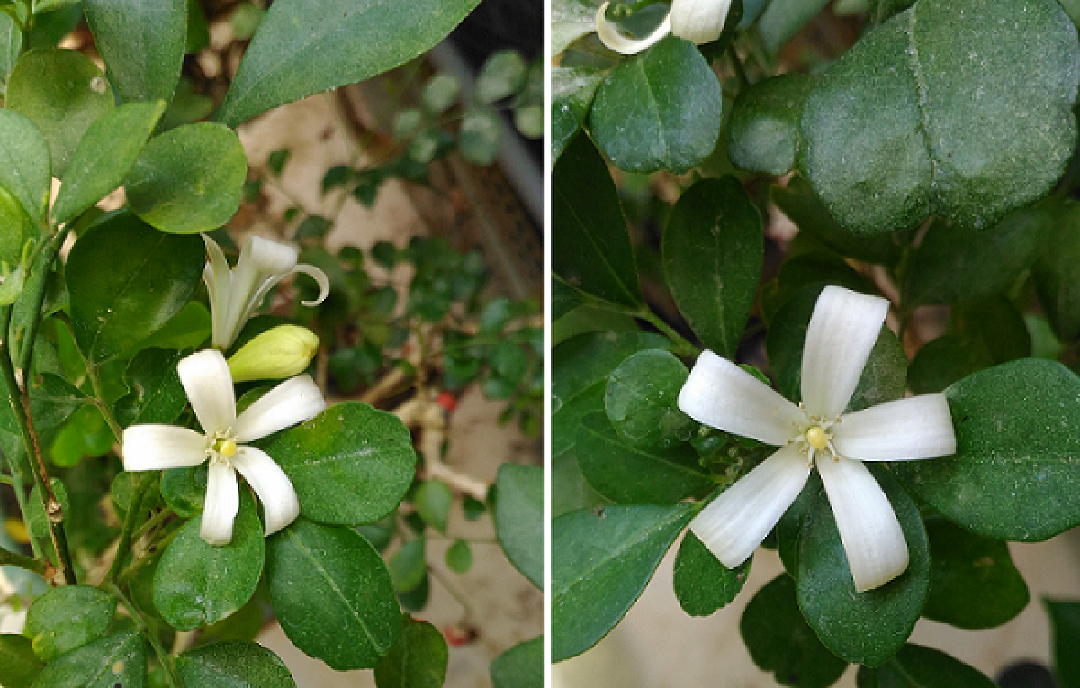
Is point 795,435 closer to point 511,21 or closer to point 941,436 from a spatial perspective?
point 941,436

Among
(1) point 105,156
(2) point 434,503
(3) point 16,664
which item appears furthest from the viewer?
(2) point 434,503

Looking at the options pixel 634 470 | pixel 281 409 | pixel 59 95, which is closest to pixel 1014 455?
pixel 634 470

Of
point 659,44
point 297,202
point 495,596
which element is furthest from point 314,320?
point 659,44

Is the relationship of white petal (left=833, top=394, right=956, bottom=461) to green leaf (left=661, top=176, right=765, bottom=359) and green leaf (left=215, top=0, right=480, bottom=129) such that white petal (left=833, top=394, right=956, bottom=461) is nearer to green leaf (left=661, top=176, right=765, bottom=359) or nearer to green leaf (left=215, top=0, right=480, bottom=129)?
green leaf (left=661, top=176, right=765, bottom=359)

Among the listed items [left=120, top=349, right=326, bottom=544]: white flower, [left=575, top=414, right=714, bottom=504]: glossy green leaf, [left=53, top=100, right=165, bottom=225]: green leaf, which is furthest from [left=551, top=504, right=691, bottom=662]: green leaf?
[left=53, top=100, right=165, bottom=225]: green leaf

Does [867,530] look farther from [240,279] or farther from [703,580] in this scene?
[240,279]

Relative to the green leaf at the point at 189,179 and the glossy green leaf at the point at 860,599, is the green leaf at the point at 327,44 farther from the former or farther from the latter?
the glossy green leaf at the point at 860,599
